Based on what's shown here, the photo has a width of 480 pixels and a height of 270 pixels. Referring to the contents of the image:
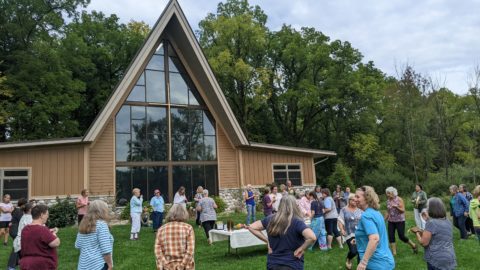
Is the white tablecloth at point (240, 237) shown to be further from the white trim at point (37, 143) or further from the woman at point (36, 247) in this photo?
the white trim at point (37, 143)

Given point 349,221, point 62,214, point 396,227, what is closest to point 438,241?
point 349,221

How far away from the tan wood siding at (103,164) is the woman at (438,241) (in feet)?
48.0

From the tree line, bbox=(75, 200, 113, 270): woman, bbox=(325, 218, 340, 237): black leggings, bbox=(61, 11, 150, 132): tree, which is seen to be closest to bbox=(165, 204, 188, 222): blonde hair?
bbox=(75, 200, 113, 270): woman

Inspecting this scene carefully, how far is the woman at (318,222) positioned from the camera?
9.41m

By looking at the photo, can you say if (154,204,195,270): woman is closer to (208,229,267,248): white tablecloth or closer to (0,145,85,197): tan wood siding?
(208,229,267,248): white tablecloth

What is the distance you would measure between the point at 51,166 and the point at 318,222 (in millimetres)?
11408

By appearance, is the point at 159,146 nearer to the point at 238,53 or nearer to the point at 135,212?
the point at 135,212

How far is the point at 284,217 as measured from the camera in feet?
12.5

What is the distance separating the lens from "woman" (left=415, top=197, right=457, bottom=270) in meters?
4.36

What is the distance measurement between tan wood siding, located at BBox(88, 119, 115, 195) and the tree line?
25.7 feet

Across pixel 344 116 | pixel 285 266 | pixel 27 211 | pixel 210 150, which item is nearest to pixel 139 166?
pixel 210 150

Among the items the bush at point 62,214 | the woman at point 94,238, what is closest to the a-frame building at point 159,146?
the bush at point 62,214

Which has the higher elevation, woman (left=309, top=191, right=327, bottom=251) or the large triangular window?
the large triangular window

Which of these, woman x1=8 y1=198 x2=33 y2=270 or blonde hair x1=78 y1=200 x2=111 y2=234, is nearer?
blonde hair x1=78 y1=200 x2=111 y2=234
